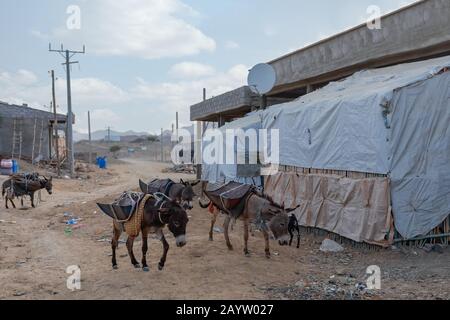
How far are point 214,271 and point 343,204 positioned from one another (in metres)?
3.84

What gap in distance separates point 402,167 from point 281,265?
3.17 m

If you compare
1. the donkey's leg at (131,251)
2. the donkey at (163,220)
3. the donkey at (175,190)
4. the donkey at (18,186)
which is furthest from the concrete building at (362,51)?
the donkey at (18,186)

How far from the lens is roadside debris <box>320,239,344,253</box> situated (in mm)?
9578

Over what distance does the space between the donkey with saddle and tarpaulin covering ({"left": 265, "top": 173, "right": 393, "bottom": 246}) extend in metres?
0.55

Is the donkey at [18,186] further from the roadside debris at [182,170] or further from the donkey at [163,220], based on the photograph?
Answer: the roadside debris at [182,170]

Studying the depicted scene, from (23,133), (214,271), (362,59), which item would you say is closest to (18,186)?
(214,271)

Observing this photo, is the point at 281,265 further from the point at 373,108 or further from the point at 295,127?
the point at 295,127

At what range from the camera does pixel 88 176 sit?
1334 inches

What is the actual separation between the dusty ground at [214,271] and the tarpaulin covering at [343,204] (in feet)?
1.40

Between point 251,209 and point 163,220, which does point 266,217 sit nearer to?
point 251,209

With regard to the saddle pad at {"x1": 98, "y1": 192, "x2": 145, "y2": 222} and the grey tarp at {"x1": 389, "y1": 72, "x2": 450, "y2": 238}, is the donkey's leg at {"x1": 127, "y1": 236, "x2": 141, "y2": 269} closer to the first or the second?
the saddle pad at {"x1": 98, "y1": 192, "x2": 145, "y2": 222}

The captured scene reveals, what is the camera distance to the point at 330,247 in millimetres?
9664

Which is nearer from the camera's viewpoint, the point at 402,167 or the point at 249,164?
the point at 402,167

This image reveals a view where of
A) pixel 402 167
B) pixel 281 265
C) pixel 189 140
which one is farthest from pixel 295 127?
pixel 189 140
